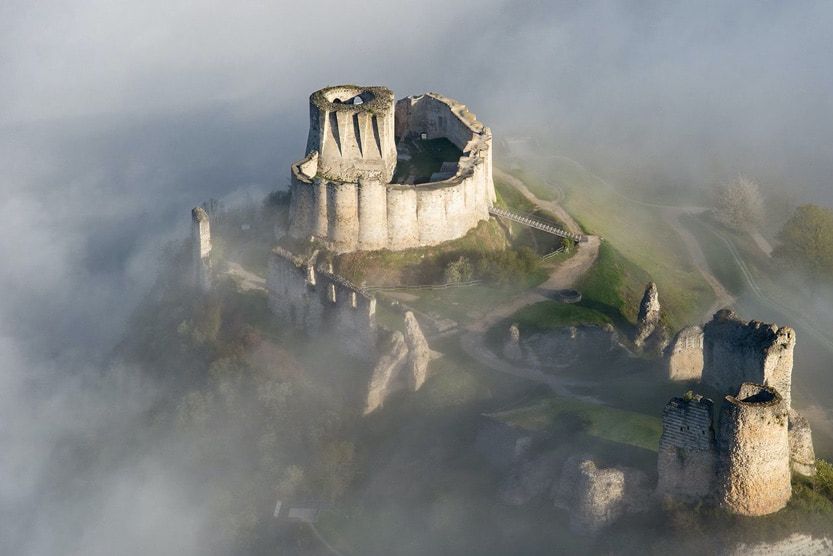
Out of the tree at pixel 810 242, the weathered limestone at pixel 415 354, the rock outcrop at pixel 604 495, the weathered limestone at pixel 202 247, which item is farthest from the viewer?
the tree at pixel 810 242

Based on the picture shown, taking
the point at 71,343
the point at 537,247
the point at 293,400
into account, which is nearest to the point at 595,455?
the point at 293,400

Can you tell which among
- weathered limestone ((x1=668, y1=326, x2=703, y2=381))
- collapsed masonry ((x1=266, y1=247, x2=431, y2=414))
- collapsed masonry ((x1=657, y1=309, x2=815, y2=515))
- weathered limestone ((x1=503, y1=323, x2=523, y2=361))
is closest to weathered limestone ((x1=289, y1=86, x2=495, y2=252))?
collapsed masonry ((x1=266, y1=247, x2=431, y2=414))

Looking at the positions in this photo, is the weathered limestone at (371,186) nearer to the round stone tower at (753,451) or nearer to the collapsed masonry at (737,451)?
the collapsed masonry at (737,451)

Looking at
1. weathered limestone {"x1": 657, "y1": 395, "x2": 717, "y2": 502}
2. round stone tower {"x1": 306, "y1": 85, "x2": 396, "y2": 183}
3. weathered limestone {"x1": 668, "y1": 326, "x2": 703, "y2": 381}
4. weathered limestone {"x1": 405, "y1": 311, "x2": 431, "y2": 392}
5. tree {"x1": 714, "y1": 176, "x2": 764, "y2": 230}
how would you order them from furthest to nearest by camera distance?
tree {"x1": 714, "y1": 176, "x2": 764, "y2": 230}, round stone tower {"x1": 306, "y1": 85, "x2": 396, "y2": 183}, weathered limestone {"x1": 405, "y1": 311, "x2": 431, "y2": 392}, weathered limestone {"x1": 668, "y1": 326, "x2": 703, "y2": 381}, weathered limestone {"x1": 657, "y1": 395, "x2": 717, "y2": 502}

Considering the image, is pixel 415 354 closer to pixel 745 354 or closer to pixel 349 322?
pixel 349 322

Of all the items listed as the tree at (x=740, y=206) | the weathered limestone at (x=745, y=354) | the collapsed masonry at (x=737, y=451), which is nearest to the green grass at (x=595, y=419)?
the collapsed masonry at (x=737, y=451)

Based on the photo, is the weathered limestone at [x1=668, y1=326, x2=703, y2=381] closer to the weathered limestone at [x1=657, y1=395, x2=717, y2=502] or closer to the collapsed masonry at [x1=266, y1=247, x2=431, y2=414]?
the weathered limestone at [x1=657, y1=395, x2=717, y2=502]
